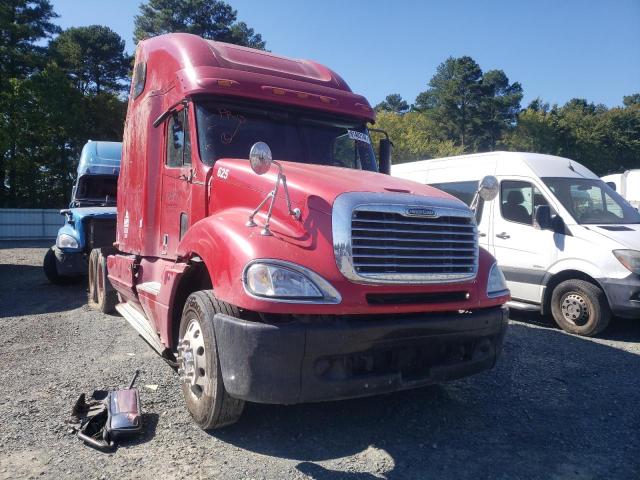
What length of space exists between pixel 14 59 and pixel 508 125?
44.4 m

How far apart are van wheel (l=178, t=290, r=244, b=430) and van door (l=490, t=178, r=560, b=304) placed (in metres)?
5.30

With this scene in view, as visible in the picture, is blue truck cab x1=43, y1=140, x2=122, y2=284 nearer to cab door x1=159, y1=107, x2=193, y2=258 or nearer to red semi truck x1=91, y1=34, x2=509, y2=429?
cab door x1=159, y1=107, x2=193, y2=258

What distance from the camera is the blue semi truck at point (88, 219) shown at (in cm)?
902

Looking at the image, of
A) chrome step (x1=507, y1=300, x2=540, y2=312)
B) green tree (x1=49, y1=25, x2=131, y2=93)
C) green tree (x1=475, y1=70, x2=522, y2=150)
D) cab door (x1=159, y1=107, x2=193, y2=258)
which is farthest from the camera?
green tree (x1=475, y1=70, x2=522, y2=150)

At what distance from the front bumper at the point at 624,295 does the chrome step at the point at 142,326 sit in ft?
18.0

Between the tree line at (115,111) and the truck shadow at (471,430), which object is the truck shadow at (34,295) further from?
the tree line at (115,111)

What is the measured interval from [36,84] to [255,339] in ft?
91.8

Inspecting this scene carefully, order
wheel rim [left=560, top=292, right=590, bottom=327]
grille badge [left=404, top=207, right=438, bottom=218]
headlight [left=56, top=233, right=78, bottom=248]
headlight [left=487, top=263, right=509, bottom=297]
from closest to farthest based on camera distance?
grille badge [left=404, top=207, right=438, bottom=218] → headlight [left=487, top=263, right=509, bottom=297] → wheel rim [left=560, top=292, right=590, bottom=327] → headlight [left=56, top=233, right=78, bottom=248]

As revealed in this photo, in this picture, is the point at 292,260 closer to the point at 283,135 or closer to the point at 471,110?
the point at 283,135

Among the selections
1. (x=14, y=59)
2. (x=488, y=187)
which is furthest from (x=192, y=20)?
(x=488, y=187)

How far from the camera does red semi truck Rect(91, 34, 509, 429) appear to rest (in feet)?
10.5

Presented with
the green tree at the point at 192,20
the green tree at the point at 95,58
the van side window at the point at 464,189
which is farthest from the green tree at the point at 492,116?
the van side window at the point at 464,189

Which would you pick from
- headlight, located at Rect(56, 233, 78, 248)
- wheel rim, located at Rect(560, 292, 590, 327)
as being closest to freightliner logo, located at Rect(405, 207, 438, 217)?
wheel rim, located at Rect(560, 292, 590, 327)

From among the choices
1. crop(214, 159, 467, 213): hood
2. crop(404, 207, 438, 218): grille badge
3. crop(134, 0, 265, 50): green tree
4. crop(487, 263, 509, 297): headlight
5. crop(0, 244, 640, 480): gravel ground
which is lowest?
crop(0, 244, 640, 480): gravel ground
